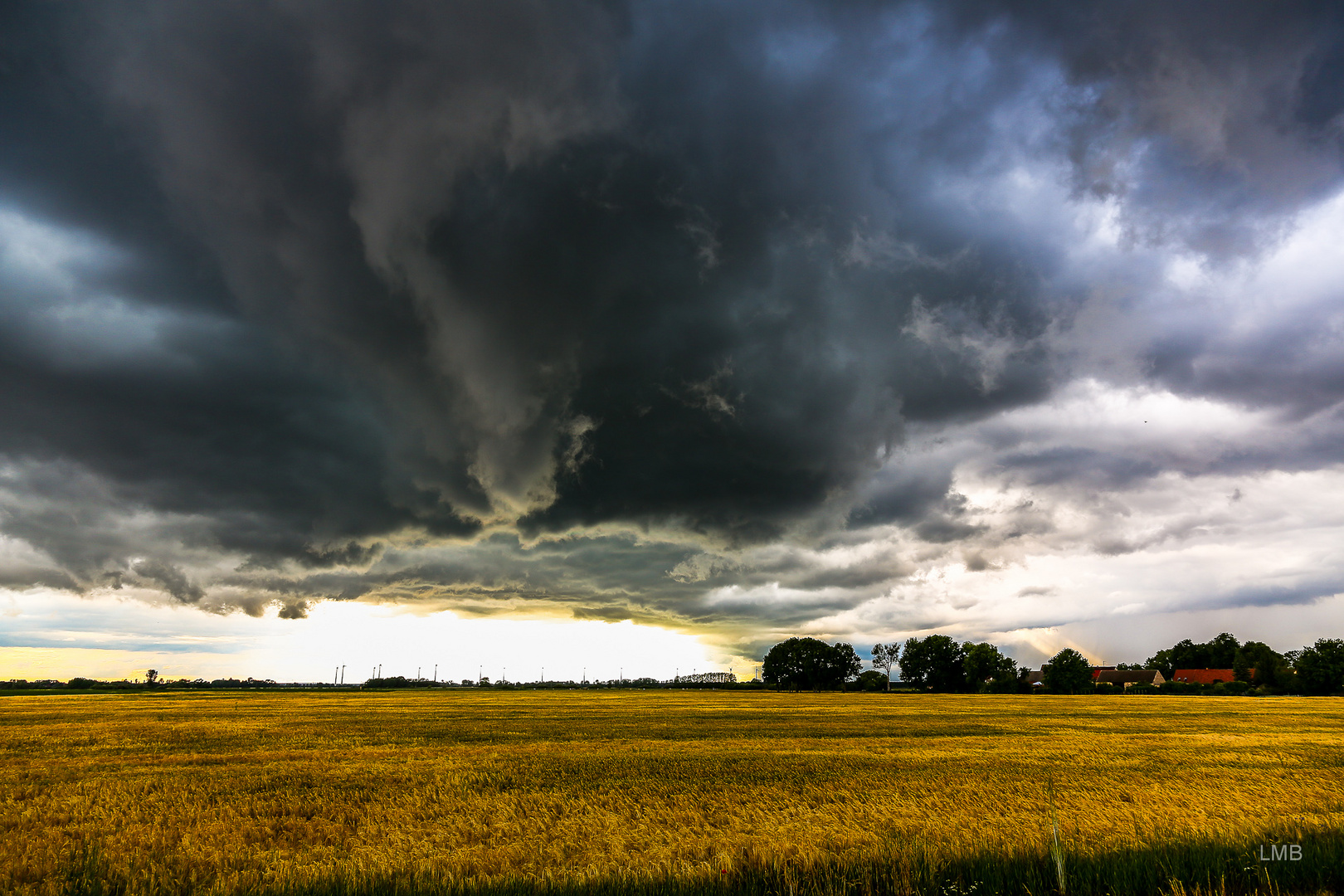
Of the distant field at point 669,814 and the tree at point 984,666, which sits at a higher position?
the distant field at point 669,814

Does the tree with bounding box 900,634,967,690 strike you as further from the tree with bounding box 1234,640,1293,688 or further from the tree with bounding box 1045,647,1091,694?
the tree with bounding box 1234,640,1293,688

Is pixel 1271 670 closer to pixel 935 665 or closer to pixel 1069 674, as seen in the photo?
pixel 1069 674

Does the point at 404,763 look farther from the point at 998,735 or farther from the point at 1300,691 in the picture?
the point at 1300,691

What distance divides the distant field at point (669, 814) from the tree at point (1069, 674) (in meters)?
141

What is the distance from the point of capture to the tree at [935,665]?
17950cm

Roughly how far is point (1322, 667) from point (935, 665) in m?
79.2

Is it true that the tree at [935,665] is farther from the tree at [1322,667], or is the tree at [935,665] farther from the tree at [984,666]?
the tree at [1322,667]

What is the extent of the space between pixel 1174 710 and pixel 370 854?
82002mm

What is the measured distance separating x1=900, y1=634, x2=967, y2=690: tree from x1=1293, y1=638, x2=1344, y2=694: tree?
218 feet

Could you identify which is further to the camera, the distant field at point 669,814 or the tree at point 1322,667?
the tree at point 1322,667

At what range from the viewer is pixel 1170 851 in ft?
36.9

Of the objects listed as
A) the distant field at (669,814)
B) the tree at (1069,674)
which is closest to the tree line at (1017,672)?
the tree at (1069,674)

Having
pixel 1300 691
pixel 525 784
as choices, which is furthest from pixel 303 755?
pixel 1300 691

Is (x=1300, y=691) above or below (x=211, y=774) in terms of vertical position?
below
